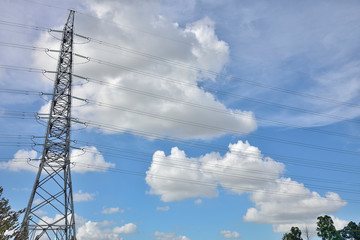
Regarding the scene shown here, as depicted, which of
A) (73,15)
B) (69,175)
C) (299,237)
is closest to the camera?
(69,175)

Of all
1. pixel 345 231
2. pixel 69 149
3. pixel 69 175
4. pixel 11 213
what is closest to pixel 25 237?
pixel 11 213

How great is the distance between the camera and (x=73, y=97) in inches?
1742

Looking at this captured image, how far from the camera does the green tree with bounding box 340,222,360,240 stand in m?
126

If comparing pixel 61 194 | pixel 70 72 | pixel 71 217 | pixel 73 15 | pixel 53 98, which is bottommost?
pixel 71 217

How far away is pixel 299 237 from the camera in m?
102

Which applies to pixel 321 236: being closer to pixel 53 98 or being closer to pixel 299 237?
pixel 299 237

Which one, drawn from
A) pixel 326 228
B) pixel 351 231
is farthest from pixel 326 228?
pixel 351 231

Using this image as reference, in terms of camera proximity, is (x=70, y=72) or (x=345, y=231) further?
(x=345, y=231)

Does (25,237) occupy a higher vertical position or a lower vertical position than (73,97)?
lower

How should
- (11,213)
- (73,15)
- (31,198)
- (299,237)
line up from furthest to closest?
(299,237)
(73,15)
(31,198)
(11,213)

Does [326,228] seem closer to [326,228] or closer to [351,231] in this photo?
[326,228]

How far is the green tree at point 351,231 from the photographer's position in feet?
413

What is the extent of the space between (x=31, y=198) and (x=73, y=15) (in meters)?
27.0

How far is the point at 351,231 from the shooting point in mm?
129000
